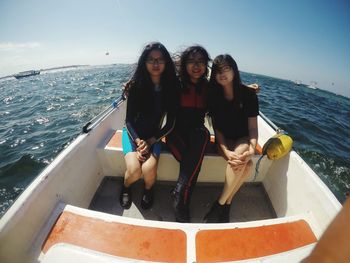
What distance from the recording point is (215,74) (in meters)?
2.28

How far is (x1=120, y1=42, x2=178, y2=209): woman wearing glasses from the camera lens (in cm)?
223

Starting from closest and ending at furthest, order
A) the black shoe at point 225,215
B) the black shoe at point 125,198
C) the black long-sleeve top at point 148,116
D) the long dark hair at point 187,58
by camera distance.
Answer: the black shoe at point 225,215
the long dark hair at point 187,58
the black shoe at point 125,198
the black long-sleeve top at point 148,116

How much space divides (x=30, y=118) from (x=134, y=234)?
31.2 ft

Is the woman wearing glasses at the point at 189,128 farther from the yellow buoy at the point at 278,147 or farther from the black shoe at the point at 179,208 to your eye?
the yellow buoy at the point at 278,147

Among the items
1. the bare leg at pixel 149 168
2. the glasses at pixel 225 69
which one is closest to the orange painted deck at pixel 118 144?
the bare leg at pixel 149 168

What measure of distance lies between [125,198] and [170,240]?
113 cm

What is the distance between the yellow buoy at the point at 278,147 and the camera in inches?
87.7

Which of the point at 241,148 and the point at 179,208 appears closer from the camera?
the point at 179,208

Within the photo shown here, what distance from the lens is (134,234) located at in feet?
4.68

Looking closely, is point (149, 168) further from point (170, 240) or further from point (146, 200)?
point (170, 240)

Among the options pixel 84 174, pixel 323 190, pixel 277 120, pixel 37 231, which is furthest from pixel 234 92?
pixel 277 120

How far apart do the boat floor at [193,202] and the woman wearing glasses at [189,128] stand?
1.10 feet

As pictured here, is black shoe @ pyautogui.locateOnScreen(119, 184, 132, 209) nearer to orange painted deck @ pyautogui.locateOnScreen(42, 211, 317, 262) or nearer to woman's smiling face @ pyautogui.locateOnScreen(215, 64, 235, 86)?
orange painted deck @ pyautogui.locateOnScreen(42, 211, 317, 262)

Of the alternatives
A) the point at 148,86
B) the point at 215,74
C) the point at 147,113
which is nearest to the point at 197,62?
the point at 215,74
